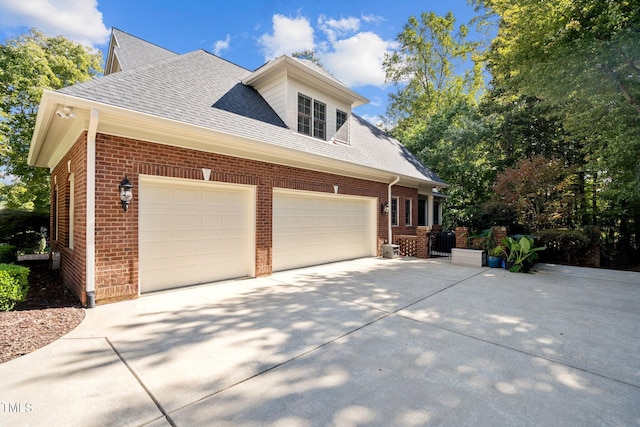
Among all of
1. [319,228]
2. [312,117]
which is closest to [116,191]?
[319,228]

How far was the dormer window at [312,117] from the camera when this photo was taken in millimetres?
8766

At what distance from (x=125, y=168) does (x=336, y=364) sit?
4675 mm

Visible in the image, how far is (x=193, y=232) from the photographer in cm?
585

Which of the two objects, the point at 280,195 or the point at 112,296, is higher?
the point at 280,195

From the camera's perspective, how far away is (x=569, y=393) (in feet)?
7.97

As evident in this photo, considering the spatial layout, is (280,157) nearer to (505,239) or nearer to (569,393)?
(569,393)

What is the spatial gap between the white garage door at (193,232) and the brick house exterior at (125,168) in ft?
0.50

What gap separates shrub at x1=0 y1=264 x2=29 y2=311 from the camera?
4.20 metres

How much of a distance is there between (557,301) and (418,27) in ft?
79.6

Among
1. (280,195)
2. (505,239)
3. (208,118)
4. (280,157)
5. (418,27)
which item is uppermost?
(418,27)

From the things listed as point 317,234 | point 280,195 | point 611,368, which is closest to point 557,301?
point 611,368

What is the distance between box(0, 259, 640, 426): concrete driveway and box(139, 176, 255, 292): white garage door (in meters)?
0.63

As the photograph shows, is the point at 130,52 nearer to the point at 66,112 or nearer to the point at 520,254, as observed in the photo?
the point at 66,112

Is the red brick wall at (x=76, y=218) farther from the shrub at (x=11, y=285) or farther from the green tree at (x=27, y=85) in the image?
the green tree at (x=27, y=85)
